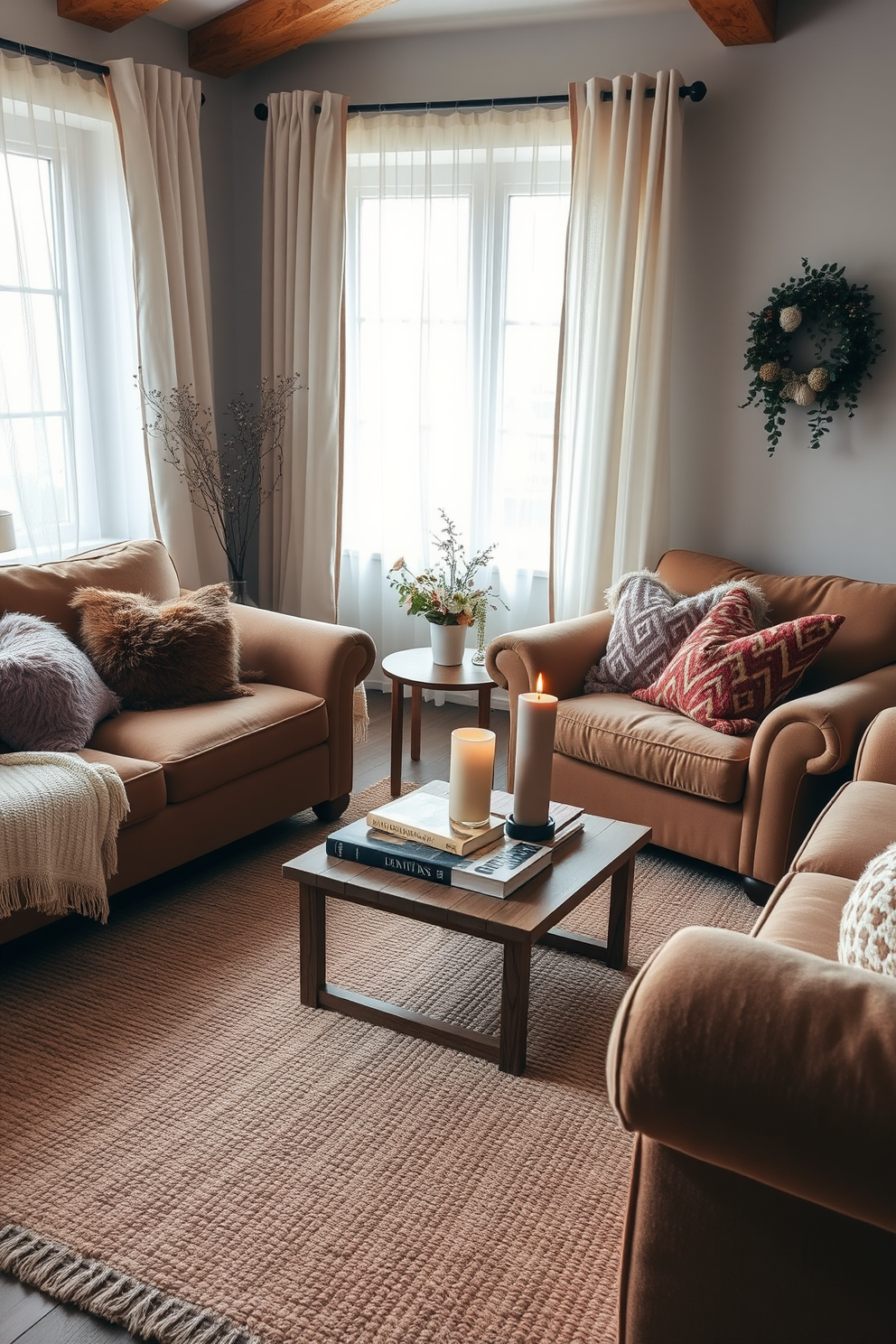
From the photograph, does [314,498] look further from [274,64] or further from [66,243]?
[274,64]

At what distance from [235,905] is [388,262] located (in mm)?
2812

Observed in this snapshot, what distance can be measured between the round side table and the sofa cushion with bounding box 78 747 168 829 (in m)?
0.99

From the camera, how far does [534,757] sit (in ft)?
7.55

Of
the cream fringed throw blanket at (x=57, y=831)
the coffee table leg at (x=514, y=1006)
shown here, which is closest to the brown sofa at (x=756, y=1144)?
the coffee table leg at (x=514, y=1006)

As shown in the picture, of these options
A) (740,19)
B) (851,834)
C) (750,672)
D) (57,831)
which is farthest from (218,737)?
(740,19)

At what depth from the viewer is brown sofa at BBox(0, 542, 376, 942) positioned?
274cm

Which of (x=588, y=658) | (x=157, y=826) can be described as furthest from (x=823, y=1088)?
(x=588, y=658)

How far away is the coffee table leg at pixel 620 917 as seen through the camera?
2.56m

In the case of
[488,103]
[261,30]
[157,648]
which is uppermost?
[261,30]

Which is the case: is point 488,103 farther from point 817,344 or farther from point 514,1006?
point 514,1006

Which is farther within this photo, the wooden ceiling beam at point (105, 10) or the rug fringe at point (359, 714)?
the wooden ceiling beam at point (105, 10)

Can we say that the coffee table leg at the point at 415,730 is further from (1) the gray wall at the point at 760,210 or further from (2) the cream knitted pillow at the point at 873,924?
(2) the cream knitted pillow at the point at 873,924

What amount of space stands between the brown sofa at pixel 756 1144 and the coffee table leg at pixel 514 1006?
0.75 meters

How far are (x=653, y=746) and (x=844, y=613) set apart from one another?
2.65ft
